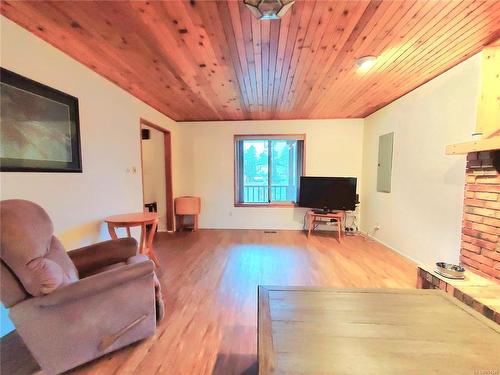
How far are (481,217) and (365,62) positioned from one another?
1.76 metres

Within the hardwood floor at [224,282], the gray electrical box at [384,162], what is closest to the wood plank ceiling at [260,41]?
the gray electrical box at [384,162]

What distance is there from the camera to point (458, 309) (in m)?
1.30

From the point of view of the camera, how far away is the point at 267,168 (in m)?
5.18

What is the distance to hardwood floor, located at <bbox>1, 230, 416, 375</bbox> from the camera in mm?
1517

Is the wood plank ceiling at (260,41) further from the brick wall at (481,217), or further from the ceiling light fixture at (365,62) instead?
the brick wall at (481,217)

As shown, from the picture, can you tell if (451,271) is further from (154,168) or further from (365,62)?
(154,168)

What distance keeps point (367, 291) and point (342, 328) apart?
0.46 meters

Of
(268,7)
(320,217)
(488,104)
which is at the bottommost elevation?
(320,217)

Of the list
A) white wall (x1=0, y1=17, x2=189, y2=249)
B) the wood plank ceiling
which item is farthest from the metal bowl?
white wall (x1=0, y1=17, x2=189, y2=249)

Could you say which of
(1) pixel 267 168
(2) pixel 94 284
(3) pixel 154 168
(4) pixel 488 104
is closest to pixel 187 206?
(3) pixel 154 168

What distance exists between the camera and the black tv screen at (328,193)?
426cm

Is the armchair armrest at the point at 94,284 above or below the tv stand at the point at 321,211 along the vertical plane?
above

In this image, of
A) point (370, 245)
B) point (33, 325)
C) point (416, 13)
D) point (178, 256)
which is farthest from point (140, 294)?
point (370, 245)

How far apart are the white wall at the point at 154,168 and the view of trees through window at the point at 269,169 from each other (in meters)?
1.76
